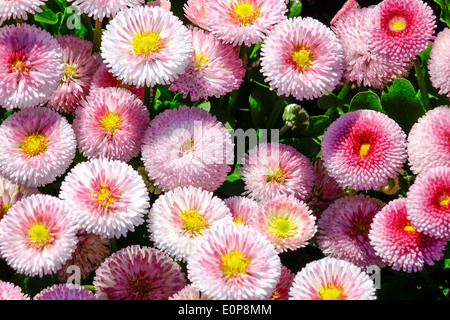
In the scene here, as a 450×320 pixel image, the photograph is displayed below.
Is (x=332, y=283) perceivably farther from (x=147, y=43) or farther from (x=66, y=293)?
(x=147, y=43)

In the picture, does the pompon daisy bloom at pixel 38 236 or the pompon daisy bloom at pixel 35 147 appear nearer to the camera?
the pompon daisy bloom at pixel 38 236

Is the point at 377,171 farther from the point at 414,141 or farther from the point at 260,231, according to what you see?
the point at 260,231

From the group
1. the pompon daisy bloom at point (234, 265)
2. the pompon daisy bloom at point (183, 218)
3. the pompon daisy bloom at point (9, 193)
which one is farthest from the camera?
the pompon daisy bloom at point (9, 193)

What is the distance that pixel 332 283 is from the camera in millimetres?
1036

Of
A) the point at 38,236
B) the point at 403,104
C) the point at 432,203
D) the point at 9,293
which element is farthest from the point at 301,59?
the point at 9,293

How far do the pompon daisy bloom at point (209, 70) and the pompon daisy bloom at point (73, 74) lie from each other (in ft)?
0.68

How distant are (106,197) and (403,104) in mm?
671

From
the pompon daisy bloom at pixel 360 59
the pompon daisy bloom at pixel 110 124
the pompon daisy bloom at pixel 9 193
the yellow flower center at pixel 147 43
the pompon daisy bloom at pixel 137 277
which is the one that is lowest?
the pompon daisy bloom at pixel 137 277

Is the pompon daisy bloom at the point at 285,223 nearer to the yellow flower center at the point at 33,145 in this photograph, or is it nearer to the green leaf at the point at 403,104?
the green leaf at the point at 403,104

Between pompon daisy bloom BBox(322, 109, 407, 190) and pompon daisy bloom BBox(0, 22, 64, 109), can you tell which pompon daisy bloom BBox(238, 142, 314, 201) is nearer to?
pompon daisy bloom BBox(322, 109, 407, 190)

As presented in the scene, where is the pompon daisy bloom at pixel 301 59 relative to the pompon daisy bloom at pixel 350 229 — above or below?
above

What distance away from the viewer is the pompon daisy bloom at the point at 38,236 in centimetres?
107

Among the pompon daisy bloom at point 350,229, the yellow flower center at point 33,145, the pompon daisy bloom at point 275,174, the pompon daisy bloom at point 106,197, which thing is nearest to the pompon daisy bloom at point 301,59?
the pompon daisy bloom at point 275,174

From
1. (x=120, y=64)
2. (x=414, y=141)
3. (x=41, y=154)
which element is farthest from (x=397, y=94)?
(x=41, y=154)
